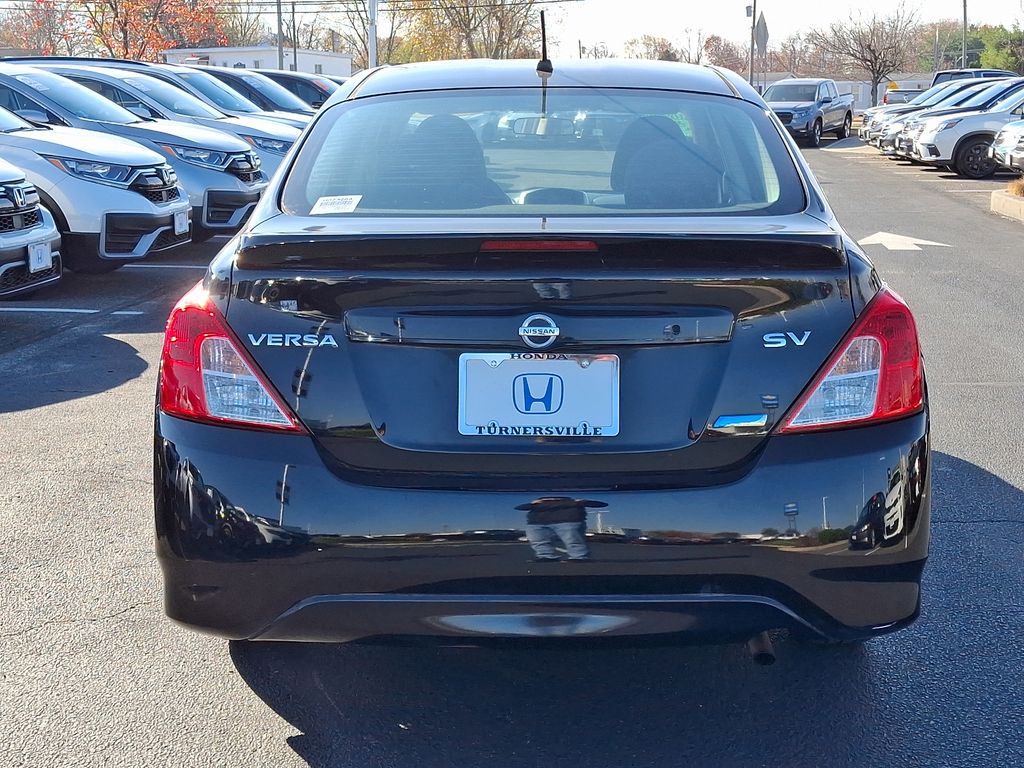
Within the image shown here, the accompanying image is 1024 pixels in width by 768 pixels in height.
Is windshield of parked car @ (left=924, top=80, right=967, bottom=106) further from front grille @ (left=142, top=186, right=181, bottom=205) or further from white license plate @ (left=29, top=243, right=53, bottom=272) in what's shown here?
white license plate @ (left=29, top=243, right=53, bottom=272)

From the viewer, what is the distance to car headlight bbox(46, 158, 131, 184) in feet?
31.6

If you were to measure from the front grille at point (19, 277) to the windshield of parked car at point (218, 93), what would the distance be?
25.5 feet

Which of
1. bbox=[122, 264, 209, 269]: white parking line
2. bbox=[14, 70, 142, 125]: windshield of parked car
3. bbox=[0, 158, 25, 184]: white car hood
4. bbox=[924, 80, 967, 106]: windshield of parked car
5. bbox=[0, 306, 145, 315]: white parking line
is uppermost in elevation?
bbox=[924, 80, 967, 106]: windshield of parked car

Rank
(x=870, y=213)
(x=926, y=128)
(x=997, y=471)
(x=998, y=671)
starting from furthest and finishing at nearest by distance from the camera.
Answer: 1. (x=926, y=128)
2. (x=870, y=213)
3. (x=997, y=471)
4. (x=998, y=671)

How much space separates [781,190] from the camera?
10.6 ft

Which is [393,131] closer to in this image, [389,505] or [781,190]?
[781,190]

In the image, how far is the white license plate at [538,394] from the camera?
2.58m

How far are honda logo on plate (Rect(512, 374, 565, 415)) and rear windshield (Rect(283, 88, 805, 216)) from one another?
1.90ft

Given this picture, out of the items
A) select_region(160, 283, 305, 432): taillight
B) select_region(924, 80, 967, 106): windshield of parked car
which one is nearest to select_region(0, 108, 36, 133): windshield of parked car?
select_region(160, 283, 305, 432): taillight

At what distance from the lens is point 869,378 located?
8.75 feet

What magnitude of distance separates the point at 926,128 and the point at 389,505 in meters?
20.7

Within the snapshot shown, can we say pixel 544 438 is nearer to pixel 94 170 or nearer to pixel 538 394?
pixel 538 394

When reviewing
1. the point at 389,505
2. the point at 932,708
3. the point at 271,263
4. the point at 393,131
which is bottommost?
the point at 932,708

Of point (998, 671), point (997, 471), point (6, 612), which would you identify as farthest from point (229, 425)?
point (997, 471)
